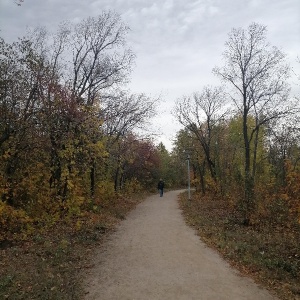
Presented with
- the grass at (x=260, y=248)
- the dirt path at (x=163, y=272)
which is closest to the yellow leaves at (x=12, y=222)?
the dirt path at (x=163, y=272)

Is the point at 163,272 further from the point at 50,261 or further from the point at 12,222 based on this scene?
the point at 12,222

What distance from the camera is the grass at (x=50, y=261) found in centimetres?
686

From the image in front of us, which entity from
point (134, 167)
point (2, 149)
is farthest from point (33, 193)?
point (134, 167)

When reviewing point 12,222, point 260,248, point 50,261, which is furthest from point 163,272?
point 12,222

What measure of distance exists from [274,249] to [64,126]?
31.2ft

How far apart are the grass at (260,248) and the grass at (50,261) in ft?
14.0

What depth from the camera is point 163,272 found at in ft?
26.8

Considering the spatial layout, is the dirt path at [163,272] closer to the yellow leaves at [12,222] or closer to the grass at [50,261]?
the grass at [50,261]

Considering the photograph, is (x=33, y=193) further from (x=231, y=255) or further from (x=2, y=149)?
(x=231, y=255)

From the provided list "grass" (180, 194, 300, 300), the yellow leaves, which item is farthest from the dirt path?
the yellow leaves

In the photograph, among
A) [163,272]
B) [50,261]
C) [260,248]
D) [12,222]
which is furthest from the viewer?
[260,248]

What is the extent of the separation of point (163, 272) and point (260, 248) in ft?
15.8

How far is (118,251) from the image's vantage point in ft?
34.3

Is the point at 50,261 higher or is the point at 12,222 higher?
the point at 12,222
